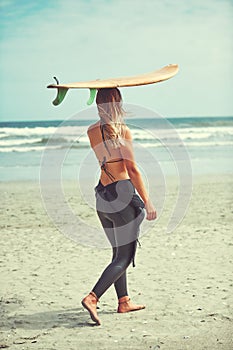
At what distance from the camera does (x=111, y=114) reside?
13.0 ft

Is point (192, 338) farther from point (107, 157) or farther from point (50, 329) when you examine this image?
point (107, 157)

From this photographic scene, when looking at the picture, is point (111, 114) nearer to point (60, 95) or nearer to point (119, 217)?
point (60, 95)

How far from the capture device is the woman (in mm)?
3955

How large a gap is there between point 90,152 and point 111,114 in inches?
602

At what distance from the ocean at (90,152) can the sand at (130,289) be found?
6.64ft

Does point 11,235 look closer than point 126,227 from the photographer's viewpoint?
No

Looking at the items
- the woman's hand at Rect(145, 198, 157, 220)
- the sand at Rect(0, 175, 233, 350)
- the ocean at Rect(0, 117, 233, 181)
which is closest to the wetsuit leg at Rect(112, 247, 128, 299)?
the sand at Rect(0, 175, 233, 350)

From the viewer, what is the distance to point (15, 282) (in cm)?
533

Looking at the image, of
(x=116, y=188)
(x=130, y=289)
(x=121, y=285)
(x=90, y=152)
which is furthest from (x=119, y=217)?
(x=90, y=152)

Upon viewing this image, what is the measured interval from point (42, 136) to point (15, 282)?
903 inches

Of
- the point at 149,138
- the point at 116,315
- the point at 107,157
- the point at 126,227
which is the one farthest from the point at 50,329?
the point at 149,138

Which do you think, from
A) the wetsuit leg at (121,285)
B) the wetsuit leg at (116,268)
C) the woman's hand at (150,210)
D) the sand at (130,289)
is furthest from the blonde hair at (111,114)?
the sand at (130,289)

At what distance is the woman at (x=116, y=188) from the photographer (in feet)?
13.0

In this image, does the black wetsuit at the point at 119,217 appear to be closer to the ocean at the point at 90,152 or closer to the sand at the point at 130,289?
the sand at the point at 130,289
